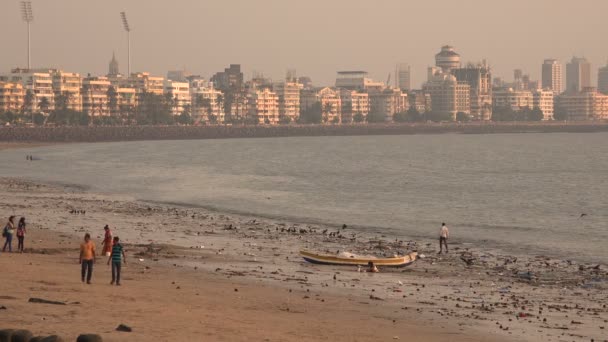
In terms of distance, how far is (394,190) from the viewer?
3595 inches

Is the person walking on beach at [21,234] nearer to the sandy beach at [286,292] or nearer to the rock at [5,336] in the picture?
the sandy beach at [286,292]

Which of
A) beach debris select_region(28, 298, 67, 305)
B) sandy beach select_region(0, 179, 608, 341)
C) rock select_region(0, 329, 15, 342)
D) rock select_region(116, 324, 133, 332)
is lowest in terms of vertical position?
sandy beach select_region(0, 179, 608, 341)

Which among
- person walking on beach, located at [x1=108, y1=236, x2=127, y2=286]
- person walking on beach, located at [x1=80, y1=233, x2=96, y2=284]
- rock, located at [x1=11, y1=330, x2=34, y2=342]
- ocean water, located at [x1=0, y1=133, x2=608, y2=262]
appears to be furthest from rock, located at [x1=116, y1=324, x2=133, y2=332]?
ocean water, located at [x1=0, y1=133, x2=608, y2=262]

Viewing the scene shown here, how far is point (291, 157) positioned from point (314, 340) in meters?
142

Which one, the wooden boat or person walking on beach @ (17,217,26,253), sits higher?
person walking on beach @ (17,217,26,253)

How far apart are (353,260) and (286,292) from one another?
22.5 feet

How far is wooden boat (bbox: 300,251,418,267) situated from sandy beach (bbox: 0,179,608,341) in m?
0.33

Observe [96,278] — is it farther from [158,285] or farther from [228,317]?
[228,317]

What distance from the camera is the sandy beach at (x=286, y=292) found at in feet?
82.4

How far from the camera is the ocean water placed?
2247 inches

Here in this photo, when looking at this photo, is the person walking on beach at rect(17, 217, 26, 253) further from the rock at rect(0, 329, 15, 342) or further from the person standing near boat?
the rock at rect(0, 329, 15, 342)

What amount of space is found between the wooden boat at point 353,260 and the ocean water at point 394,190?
9881mm

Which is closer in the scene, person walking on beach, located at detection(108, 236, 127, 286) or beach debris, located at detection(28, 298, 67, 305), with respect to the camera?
beach debris, located at detection(28, 298, 67, 305)

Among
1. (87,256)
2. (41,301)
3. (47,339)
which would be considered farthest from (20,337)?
(87,256)
